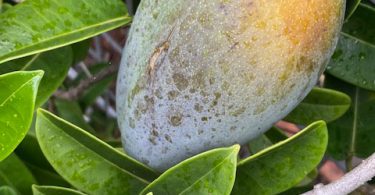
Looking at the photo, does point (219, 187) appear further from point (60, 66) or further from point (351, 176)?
point (60, 66)

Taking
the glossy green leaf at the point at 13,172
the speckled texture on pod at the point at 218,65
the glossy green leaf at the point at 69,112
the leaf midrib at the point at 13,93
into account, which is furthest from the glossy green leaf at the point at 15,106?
the glossy green leaf at the point at 69,112

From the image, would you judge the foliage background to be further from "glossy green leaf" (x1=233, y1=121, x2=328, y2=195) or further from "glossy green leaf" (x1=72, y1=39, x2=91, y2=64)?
"glossy green leaf" (x1=72, y1=39, x2=91, y2=64)

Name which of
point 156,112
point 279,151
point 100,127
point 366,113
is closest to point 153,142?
point 156,112

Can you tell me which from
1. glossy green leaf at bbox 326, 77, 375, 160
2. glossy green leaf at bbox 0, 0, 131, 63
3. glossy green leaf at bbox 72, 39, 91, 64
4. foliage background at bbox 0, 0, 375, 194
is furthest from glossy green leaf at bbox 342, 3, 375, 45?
glossy green leaf at bbox 72, 39, 91, 64

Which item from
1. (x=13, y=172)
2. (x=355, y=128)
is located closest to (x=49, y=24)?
(x=13, y=172)

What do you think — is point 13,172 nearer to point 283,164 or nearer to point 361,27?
point 283,164

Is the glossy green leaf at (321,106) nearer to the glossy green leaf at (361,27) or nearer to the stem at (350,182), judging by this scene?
the glossy green leaf at (361,27)
